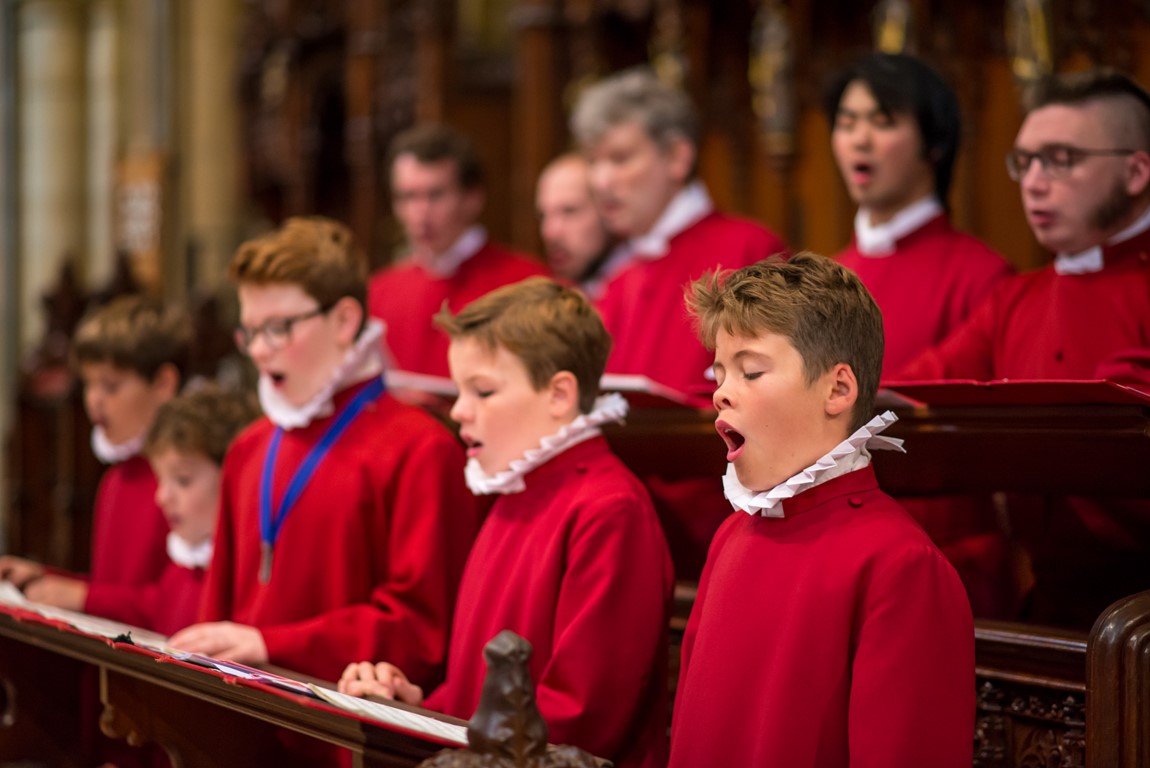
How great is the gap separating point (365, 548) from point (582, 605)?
80cm

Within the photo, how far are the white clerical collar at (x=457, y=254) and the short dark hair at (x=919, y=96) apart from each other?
6.45 ft

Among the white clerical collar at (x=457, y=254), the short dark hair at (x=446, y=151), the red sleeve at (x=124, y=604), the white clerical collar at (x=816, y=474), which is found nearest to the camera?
the white clerical collar at (x=816, y=474)

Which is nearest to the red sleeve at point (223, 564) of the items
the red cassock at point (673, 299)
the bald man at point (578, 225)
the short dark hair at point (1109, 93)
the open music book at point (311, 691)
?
the open music book at point (311, 691)

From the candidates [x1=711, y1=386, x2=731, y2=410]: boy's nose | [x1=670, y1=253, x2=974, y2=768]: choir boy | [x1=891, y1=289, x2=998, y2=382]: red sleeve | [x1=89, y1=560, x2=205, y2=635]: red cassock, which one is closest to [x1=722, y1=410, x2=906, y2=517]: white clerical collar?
[x1=670, y1=253, x2=974, y2=768]: choir boy

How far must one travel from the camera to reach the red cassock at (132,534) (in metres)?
4.20

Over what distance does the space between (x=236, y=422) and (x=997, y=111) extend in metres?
3.19

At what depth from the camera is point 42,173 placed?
11.7 meters

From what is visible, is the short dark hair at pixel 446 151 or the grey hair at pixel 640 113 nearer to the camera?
the grey hair at pixel 640 113

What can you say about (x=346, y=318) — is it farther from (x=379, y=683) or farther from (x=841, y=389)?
(x=841, y=389)

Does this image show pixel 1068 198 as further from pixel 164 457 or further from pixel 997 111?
pixel 997 111

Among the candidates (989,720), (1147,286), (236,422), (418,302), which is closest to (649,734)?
(989,720)

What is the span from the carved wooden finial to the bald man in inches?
138

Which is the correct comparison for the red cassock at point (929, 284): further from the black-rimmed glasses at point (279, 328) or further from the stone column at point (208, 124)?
the stone column at point (208, 124)

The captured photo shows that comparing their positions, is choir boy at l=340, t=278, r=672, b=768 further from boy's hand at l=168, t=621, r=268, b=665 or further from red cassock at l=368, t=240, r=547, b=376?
red cassock at l=368, t=240, r=547, b=376
